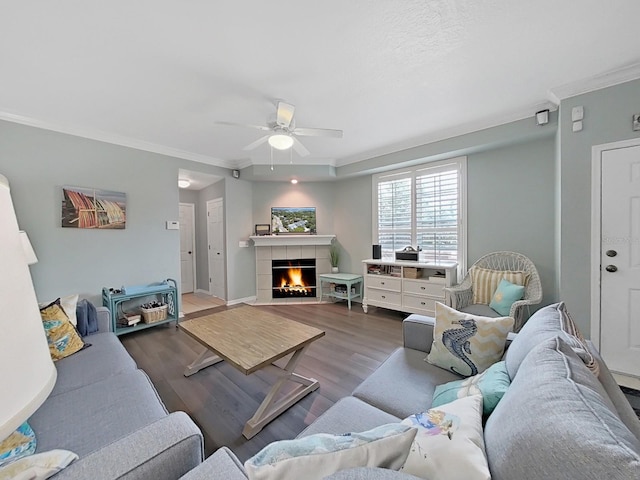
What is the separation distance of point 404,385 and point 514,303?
1.86 m

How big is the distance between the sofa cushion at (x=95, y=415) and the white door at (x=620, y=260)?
3.53 metres

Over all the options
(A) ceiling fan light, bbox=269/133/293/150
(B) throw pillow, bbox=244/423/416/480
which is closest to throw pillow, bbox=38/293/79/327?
(A) ceiling fan light, bbox=269/133/293/150

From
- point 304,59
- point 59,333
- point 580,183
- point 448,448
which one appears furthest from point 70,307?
point 580,183

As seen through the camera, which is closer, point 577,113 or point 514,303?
point 577,113

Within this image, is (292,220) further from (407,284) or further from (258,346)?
(258,346)

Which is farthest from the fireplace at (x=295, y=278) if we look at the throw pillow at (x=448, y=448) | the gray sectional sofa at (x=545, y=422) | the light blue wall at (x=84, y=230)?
the throw pillow at (x=448, y=448)

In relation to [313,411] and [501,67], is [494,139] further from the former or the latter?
[313,411]

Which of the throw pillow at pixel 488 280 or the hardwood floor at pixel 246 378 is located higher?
the throw pillow at pixel 488 280

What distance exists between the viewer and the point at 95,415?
128 centimetres

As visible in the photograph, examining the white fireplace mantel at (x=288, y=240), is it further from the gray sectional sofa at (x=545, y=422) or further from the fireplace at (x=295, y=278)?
the gray sectional sofa at (x=545, y=422)

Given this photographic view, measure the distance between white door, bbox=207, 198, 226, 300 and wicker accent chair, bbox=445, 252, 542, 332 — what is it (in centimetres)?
390

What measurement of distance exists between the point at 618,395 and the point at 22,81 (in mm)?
4132

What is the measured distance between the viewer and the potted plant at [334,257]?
495 centimetres

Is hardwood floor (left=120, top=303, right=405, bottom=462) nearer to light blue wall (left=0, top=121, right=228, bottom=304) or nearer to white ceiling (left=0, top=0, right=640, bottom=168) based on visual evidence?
light blue wall (left=0, top=121, right=228, bottom=304)
